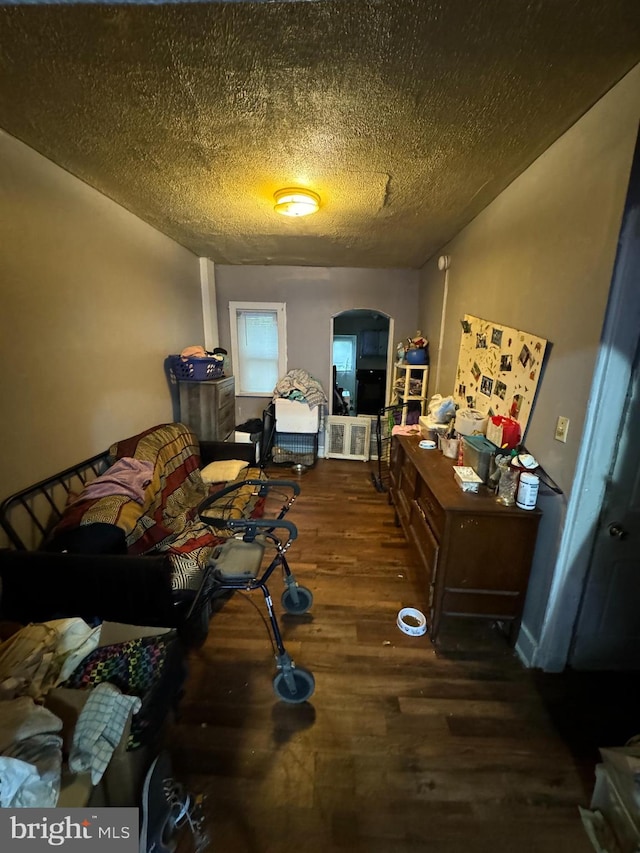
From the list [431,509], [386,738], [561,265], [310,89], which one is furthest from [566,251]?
[386,738]

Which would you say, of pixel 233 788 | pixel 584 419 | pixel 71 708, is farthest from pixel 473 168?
pixel 233 788

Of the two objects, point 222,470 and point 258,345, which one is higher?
point 258,345

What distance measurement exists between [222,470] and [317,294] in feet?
8.77

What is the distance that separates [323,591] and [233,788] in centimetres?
108

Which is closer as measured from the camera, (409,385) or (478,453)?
(478,453)

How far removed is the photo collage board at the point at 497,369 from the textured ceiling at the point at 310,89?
87 cm

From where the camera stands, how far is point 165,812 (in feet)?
3.62

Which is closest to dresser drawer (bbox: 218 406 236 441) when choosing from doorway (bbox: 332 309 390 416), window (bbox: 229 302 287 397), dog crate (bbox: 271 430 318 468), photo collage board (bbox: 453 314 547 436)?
dog crate (bbox: 271 430 318 468)

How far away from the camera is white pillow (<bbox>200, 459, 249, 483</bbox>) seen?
119 inches

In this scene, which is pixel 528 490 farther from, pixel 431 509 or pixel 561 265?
pixel 561 265

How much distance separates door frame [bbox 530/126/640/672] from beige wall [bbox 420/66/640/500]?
34 mm

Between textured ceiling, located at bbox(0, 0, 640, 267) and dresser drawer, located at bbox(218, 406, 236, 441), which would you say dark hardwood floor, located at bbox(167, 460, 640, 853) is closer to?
dresser drawer, located at bbox(218, 406, 236, 441)

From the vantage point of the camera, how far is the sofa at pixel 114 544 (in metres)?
1.54

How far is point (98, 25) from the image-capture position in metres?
1.06
